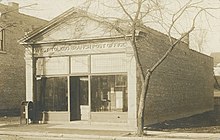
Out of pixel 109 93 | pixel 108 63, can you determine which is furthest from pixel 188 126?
pixel 108 63

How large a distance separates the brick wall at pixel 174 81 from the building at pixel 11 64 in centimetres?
1274

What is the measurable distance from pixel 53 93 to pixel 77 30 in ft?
13.2

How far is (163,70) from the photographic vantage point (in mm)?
25500

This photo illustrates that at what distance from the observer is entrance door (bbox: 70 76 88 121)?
2391 cm

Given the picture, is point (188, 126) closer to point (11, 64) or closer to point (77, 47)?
point (77, 47)

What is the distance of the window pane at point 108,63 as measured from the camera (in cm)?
2161

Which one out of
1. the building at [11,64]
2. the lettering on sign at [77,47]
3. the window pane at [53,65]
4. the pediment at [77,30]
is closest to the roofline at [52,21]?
the pediment at [77,30]

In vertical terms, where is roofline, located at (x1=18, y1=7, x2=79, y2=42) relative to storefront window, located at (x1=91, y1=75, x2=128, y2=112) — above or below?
above

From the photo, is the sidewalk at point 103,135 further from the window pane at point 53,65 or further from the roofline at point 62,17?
the roofline at point 62,17

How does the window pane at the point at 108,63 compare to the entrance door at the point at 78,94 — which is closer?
the window pane at the point at 108,63

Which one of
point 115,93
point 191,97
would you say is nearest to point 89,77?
point 115,93

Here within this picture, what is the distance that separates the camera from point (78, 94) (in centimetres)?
2428

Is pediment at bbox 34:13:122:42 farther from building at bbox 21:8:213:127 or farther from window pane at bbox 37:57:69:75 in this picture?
window pane at bbox 37:57:69:75

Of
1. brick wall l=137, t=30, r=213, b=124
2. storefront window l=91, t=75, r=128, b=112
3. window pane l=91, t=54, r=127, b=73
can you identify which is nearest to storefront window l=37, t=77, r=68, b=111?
storefront window l=91, t=75, r=128, b=112
